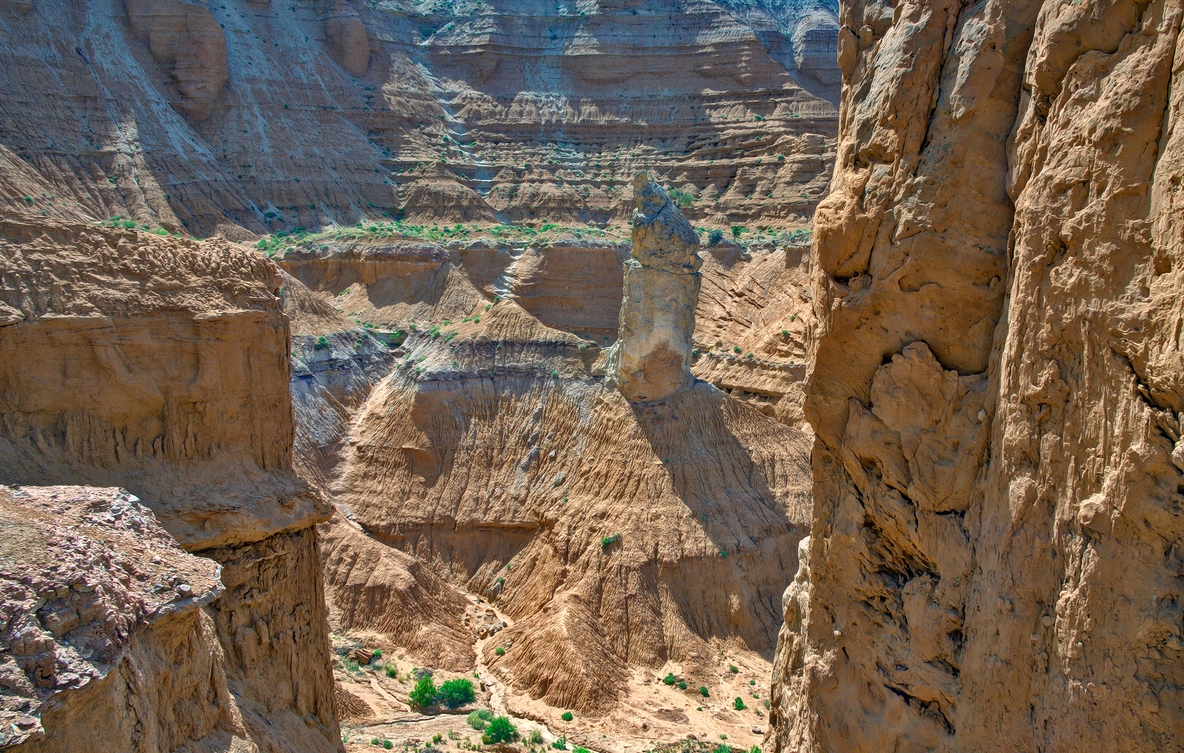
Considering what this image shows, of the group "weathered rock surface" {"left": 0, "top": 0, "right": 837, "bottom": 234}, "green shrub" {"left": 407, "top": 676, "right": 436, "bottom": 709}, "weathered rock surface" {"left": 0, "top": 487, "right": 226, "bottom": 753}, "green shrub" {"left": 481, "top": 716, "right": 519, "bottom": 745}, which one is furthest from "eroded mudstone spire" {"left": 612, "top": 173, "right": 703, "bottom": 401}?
"weathered rock surface" {"left": 0, "top": 0, "right": 837, "bottom": 234}

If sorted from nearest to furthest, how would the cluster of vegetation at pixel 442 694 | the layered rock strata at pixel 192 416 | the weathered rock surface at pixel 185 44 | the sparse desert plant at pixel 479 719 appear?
the layered rock strata at pixel 192 416
the sparse desert plant at pixel 479 719
the cluster of vegetation at pixel 442 694
the weathered rock surface at pixel 185 44

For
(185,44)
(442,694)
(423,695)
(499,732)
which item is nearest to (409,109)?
(185,44)

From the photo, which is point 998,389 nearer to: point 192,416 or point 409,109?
point 192,416

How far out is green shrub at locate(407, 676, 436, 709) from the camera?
25984mm

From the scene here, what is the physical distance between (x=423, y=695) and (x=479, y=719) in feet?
6.04

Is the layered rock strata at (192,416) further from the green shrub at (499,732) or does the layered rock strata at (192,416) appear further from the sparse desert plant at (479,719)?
the sparse desert plant at (479,719)

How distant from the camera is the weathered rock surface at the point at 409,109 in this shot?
55656 mm

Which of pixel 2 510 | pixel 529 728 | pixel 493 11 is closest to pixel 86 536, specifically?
pixel 2 510

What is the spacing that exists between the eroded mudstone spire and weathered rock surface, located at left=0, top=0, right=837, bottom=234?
99.7 ft

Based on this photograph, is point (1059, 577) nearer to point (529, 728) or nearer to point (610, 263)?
point (529, 728)

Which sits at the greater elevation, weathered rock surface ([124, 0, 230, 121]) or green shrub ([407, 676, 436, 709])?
weathered rock surface ([124, 0, 230, 121])

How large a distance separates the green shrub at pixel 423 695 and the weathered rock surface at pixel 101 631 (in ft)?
43.3

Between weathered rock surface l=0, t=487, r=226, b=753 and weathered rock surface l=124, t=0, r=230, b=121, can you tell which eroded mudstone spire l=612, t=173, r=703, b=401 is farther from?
weathered rock surface l=124, t=0, r=230, b=121

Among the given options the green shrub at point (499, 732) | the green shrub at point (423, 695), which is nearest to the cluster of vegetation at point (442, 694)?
the green shrub at point (423, 695)
